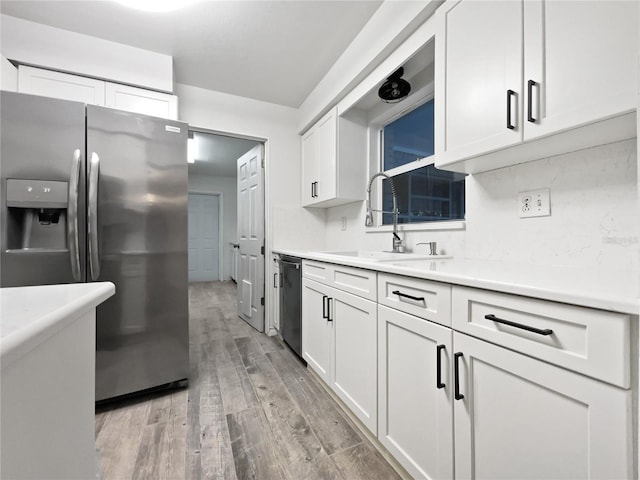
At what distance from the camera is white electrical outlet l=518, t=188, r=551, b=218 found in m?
1.21

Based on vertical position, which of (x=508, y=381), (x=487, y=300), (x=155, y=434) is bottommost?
(x=155, y=434)

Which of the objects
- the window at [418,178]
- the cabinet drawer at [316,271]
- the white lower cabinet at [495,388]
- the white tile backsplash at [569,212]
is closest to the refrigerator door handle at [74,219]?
A: the cabinet drawer at [316,271]

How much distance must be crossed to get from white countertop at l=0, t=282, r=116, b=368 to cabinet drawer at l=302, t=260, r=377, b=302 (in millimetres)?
1026

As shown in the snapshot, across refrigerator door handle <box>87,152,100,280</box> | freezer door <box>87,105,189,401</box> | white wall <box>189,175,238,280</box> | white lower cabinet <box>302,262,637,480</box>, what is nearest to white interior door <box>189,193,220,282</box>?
white wall <box>189,175,238,280</box>

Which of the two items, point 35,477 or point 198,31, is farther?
point 198,31

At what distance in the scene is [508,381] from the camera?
80cm

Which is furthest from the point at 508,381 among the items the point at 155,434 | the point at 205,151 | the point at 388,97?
Answer: the point at 205,151

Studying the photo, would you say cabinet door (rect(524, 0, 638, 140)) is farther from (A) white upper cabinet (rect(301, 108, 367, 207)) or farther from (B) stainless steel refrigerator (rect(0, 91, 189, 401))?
(B) stainless steel refrigerator (rect(0, 91, 189, 401))

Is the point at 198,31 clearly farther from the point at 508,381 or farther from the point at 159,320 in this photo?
the point at 508,381

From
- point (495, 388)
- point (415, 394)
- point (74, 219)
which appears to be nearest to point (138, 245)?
point (74, 219)

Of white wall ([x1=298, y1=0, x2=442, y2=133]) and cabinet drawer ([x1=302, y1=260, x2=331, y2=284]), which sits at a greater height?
white wall ([x1=298, y1=0, x2=442, y2=133])

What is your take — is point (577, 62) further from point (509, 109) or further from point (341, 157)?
point (341, 157)

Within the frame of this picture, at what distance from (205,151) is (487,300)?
4.92m

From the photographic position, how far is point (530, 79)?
1001mm
